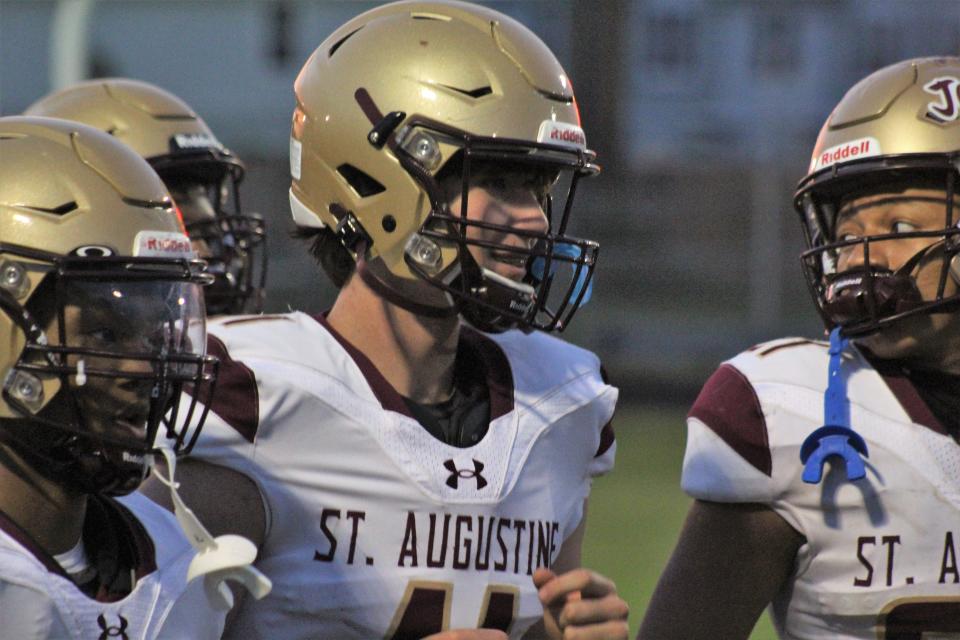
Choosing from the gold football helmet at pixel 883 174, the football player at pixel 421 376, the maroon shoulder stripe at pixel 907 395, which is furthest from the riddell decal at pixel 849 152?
the football player at pixel 421 376

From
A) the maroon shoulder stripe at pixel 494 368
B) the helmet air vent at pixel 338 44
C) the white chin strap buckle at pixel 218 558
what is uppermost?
the helmet air vent at pixel 338 44

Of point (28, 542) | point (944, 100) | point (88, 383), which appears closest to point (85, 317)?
point (88, 383)

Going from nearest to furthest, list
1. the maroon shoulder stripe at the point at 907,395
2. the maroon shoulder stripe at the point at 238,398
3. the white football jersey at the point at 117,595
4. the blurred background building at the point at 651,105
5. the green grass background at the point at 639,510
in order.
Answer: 1. the white football jersey at the point at 117,595
2. the maroon shoulder stripe at the point at 238,398
3. the maroon shoulder stripe at the point at 907,395
4. the green grass background at the point at 639,510
5. the blurred background building at the point at 651,105

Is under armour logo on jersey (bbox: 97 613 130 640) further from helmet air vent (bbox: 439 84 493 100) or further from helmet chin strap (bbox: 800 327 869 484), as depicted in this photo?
helmet chin strap (bbox: 800 327 869 484)

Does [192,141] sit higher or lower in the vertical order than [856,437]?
higher

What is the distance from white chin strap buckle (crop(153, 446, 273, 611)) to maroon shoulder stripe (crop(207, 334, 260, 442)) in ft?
0.66

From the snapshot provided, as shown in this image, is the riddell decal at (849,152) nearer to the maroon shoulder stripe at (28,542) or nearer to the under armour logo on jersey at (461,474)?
the under armour logo on jersey at (461,474)

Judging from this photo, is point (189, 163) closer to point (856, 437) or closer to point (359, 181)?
point (359, 181)

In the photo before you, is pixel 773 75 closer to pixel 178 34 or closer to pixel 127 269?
pixel 178 34

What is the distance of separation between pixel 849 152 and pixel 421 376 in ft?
2.68

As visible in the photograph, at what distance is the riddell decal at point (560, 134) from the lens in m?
2.35

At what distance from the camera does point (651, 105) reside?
2030 centimetres

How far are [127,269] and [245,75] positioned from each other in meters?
18.7

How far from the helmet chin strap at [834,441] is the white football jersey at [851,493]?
23mm
